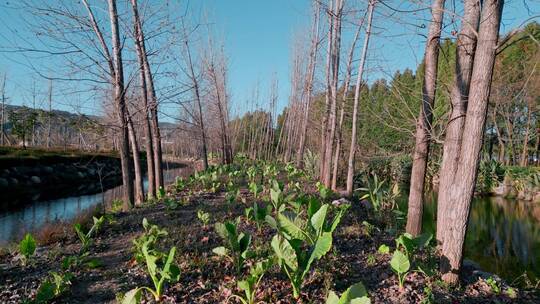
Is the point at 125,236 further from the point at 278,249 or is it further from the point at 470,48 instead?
the point at 470,48

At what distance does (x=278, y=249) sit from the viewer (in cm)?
308

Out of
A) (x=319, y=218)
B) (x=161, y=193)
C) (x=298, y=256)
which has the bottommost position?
(x=161, y=193)

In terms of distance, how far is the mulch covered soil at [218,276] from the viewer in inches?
123

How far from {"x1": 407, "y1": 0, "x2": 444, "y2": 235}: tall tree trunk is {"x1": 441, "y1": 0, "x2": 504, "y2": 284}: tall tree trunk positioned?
1707 mm

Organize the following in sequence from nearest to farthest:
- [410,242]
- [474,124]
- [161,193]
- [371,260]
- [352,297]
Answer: [352,297]
[474,124]
[410,242]
[371,260]
[161,193]

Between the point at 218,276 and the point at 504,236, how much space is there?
8472mm

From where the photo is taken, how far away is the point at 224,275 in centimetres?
350

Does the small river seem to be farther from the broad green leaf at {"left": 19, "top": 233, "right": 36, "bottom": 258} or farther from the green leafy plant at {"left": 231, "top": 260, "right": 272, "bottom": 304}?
the green leafy plant at {"left": 231, "top": 260, "right": 272, "bottom": 304}

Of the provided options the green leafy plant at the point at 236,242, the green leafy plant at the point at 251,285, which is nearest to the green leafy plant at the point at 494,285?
the green leafy plant at the point at 251,285

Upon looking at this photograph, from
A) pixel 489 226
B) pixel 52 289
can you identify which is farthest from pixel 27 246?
pixel 489 226

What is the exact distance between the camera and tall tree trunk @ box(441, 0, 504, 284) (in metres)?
3.08

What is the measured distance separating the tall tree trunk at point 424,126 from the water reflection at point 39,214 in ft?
22.4

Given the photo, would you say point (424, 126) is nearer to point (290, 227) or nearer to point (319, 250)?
point (290, 227)

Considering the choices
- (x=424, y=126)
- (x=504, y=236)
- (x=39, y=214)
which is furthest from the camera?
(x=39, y=214)
